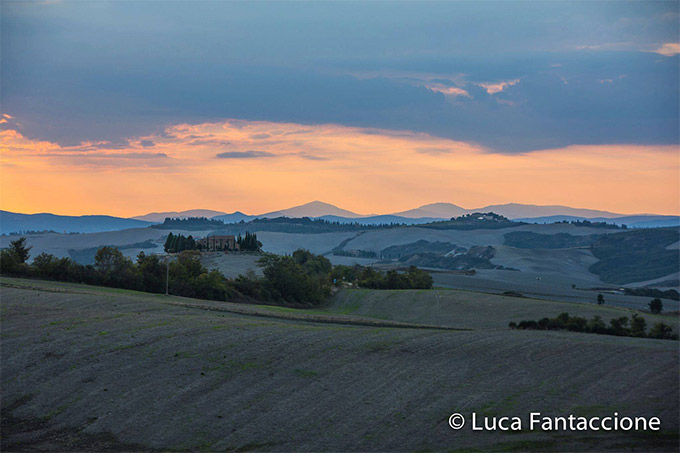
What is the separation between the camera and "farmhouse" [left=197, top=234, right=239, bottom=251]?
14312cm

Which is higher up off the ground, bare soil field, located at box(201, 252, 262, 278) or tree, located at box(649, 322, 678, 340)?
bare soil field, located at box(201, 252, 262, 278)

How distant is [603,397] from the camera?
27.4 metres

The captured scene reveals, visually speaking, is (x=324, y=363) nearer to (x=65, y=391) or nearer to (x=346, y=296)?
(x=65, y=391)

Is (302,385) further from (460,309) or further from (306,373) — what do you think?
(460,309)

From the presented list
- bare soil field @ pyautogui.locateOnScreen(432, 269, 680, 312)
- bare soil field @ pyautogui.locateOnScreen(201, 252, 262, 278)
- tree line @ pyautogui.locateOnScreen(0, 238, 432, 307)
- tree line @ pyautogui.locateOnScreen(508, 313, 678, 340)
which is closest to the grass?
tree line @ pyautogui.locateOnScreen(508, 313, 678, 340)

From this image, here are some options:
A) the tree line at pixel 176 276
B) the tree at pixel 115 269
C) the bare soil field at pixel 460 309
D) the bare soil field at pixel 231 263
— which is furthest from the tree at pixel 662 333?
the bare soil field at pixel 231 263

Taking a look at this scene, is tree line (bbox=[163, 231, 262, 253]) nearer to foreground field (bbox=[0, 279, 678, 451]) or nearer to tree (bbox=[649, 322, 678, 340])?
foreground field (bbox=[0, 279, 678, 451])

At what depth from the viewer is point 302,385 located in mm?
29266

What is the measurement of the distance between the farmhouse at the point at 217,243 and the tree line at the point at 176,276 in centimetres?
4244

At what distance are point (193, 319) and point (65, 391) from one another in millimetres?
15334

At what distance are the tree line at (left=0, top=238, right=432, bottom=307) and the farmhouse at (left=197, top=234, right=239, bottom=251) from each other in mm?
42439

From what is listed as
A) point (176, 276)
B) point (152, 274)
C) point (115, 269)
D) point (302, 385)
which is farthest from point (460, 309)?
point (302, 385)

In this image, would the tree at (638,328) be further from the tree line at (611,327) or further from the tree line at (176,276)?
the tree line at (176,276)

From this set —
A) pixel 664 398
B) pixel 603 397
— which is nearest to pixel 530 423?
pixel 603 397
